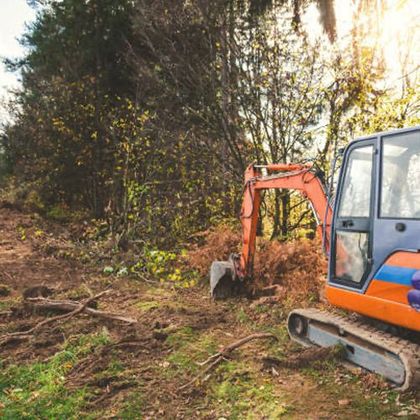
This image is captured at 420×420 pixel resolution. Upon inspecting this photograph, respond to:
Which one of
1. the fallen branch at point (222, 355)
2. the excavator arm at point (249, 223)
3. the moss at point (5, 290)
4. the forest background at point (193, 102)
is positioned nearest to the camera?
the fallen branch at point (222, 355)

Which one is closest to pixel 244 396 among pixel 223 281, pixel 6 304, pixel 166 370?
pixel 166 370

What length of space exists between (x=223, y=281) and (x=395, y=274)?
377cm

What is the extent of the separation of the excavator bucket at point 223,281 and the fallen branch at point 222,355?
2078 millimetres

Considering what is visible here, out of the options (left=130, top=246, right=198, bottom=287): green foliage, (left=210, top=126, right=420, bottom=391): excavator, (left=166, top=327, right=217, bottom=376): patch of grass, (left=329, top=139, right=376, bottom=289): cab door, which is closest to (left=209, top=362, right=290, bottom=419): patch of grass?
(left=166, top=327, right=217, bottom=376): patch of grass

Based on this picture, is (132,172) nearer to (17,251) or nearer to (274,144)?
(17,251)

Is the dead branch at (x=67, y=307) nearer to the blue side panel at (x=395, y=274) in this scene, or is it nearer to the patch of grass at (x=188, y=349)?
the patch of grass at (x=188, y=349)

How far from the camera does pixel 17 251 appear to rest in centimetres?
1116

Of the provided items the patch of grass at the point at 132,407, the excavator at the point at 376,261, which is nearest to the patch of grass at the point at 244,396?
the patch of grass at the point at 132,407

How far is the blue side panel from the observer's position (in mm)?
3752

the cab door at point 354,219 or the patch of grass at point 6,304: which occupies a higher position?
the cab door at point 354,219

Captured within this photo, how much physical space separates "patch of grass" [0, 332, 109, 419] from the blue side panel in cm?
285

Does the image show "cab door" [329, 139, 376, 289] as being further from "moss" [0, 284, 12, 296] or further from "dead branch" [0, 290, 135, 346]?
"moss" [0, 284, 12, 296]

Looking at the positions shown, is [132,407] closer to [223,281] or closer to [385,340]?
[385,340]

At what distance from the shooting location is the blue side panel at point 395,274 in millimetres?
3752
